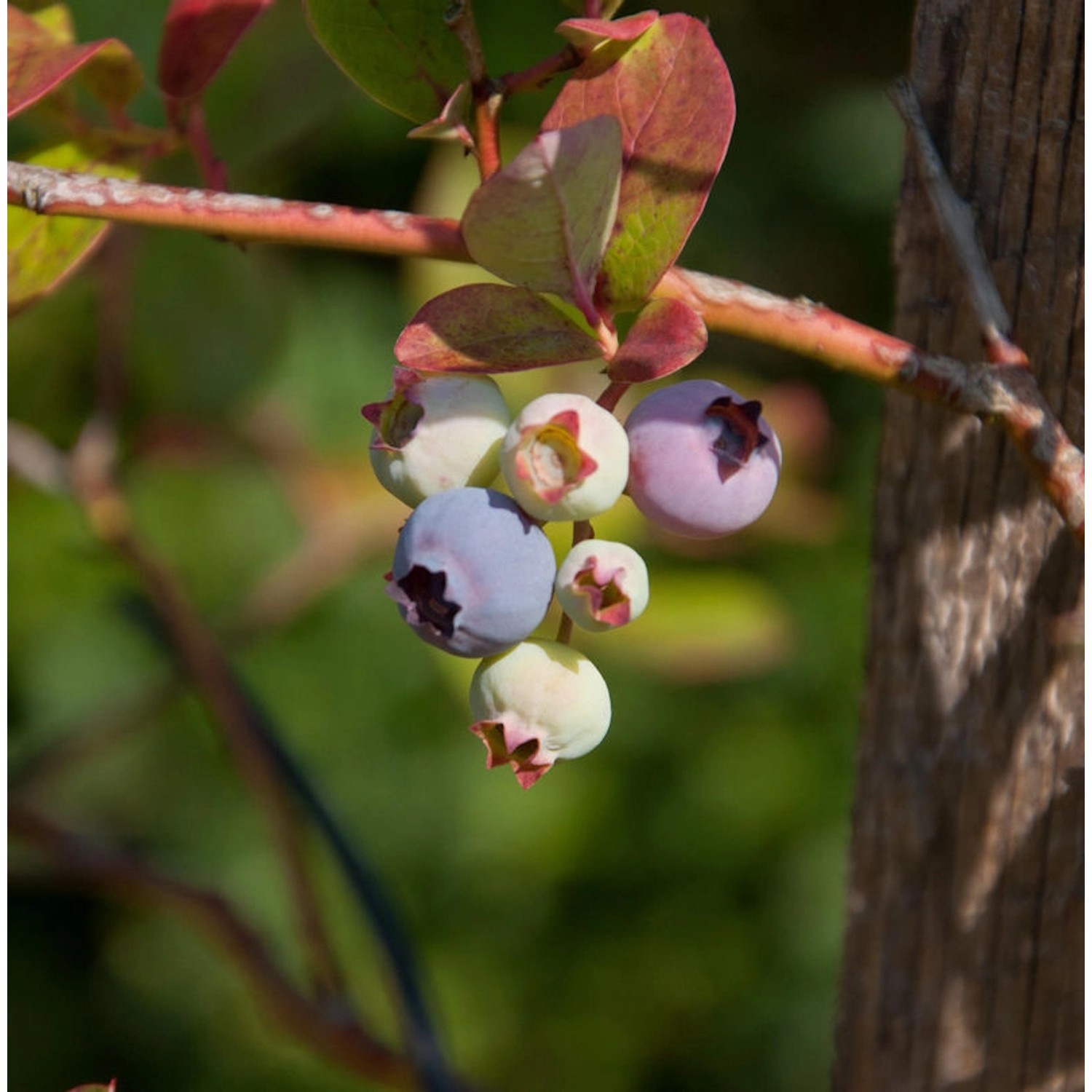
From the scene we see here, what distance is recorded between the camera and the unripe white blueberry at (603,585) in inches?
17.3

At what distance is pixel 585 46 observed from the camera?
18.3 inches

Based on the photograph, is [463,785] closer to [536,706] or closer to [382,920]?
[382,920]

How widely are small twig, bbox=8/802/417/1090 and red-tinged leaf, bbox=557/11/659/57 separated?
826mm

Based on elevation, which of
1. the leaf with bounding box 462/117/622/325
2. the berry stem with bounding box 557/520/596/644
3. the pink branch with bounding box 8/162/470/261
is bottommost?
the berry stem with bounding box 557/520/596/644

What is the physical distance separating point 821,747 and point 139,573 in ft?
3.08

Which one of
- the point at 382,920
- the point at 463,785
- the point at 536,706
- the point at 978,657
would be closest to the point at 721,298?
the point at 536,706

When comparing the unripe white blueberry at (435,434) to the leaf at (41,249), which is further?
the leaf at (41,249)

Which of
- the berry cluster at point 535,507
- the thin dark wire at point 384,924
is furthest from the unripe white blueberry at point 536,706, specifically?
the thin dark wire at point 384,924

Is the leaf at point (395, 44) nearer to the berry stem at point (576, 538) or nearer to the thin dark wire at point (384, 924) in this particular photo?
the berry stem at point (576, 538)

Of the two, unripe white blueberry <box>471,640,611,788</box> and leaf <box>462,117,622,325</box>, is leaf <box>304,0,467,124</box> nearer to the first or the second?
leaf <box>462,117,622,325</box>

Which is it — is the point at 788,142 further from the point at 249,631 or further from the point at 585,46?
the point at 585,46

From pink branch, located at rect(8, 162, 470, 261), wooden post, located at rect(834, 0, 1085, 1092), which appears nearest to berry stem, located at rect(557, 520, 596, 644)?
pink branch, located at rect(8, 162, 470, 261)

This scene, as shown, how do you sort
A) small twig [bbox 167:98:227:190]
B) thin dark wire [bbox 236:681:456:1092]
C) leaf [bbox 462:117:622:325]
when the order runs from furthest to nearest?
1. thin dark wire [bbox 236:681:456:1092]
2. small twig [bbox 167:98:227:190]
3. leaf [bbox 462:117:622:325]

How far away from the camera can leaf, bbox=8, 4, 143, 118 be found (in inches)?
20.9
